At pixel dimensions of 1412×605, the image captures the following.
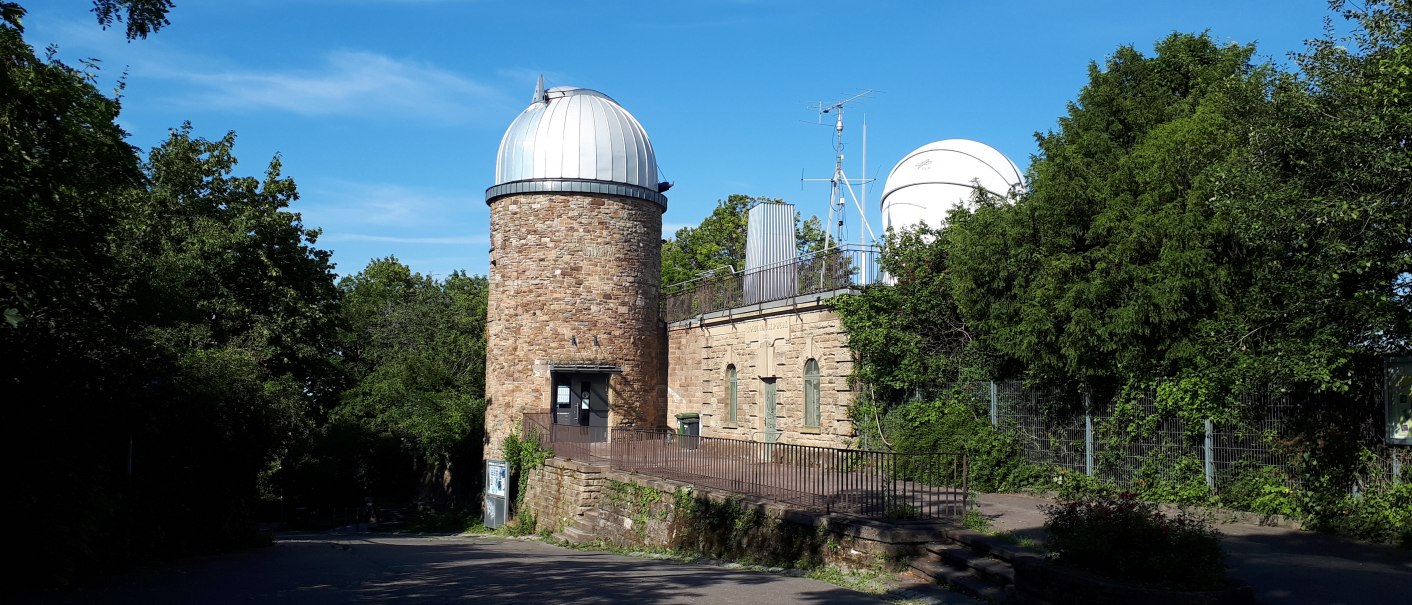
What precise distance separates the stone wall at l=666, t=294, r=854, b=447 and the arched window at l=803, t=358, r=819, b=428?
3.7 inches

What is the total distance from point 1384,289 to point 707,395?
14898 millimetres

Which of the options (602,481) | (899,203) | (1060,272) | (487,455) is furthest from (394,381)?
(1060,272)

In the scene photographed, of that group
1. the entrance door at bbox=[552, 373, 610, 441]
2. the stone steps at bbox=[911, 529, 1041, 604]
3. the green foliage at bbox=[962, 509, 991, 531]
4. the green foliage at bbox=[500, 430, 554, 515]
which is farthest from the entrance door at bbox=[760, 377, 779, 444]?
the stone steps at bbox=[911, 529, 1041, 604]

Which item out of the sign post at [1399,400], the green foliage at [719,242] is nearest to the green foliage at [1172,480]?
the sign post at [1399,400]

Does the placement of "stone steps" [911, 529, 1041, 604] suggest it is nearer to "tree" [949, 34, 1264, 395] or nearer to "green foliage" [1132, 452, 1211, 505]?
"green foliage" [1132, 452, 1211, 505]

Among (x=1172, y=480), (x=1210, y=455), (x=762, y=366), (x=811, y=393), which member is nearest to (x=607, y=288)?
(x=762, y=366)

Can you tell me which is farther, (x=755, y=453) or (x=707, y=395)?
(x=707, y=395)

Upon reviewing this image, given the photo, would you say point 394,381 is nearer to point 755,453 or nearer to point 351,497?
point 351,497

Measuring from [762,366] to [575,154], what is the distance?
712 cm

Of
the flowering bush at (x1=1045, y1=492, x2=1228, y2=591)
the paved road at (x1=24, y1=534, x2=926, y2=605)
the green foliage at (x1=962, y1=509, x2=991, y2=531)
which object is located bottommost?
the paved road at (x1=24, y1=534, x2=926, y2=605)

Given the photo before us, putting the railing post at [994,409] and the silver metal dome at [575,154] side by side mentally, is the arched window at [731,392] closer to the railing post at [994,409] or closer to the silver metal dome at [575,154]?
the silver metal dome at [575,154]

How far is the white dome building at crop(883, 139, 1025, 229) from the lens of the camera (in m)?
21.1

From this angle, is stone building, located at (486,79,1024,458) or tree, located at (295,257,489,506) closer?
stone building, located at (486,79,1024,458)

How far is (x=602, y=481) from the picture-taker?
18.9 metres
